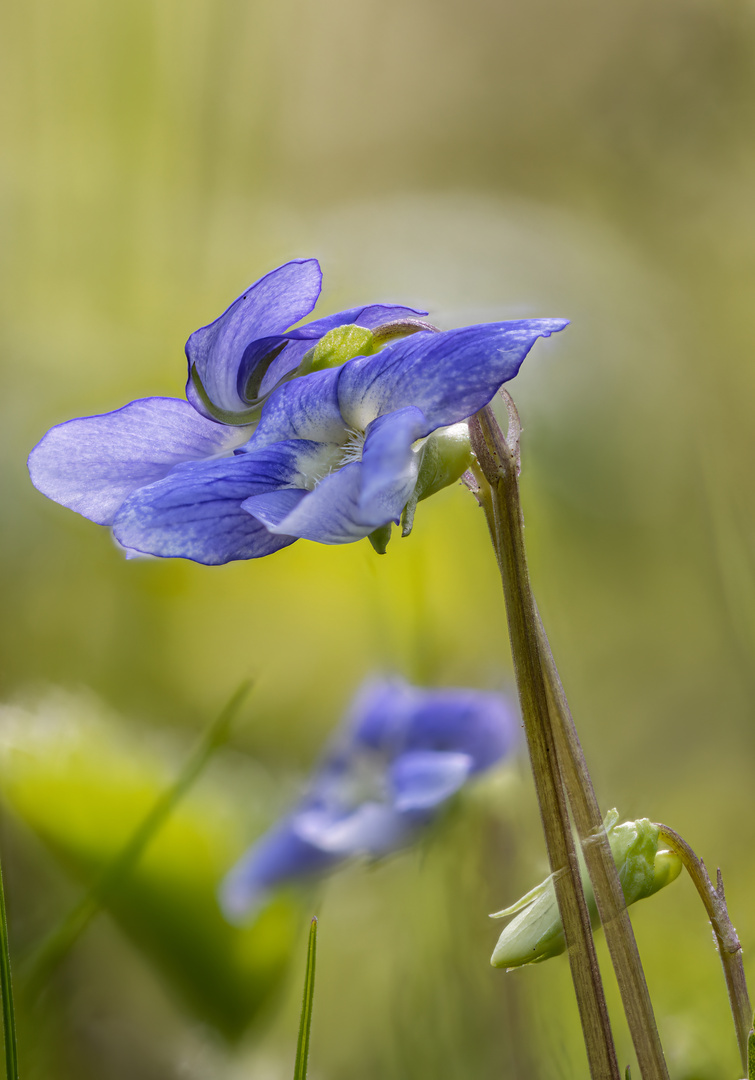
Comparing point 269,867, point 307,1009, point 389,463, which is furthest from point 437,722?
point 389,463

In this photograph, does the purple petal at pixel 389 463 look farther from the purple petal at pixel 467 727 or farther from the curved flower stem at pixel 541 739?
the purple petal at pixel 467 727

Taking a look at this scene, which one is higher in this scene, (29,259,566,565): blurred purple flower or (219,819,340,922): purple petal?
(29,259,566,565): blurred purple flower

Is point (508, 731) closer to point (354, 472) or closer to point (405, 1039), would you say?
point (405, 1039)

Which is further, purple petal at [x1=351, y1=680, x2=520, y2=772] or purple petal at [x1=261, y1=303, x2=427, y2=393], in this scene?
purple petal at [x1=351, y1=680, x2=520, y2=772]

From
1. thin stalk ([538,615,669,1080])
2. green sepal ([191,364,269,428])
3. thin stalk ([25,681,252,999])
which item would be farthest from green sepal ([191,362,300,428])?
thin stalk ([25,681,252,999])

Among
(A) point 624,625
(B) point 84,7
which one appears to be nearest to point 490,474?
(A) point 624,625

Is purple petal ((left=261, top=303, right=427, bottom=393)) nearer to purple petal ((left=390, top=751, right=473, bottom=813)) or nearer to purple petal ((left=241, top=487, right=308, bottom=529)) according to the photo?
purple petal ((left=241, top=487, right=308, bottom=529))

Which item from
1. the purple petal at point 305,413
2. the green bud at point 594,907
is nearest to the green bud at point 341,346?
the purple petal at point 305,413
